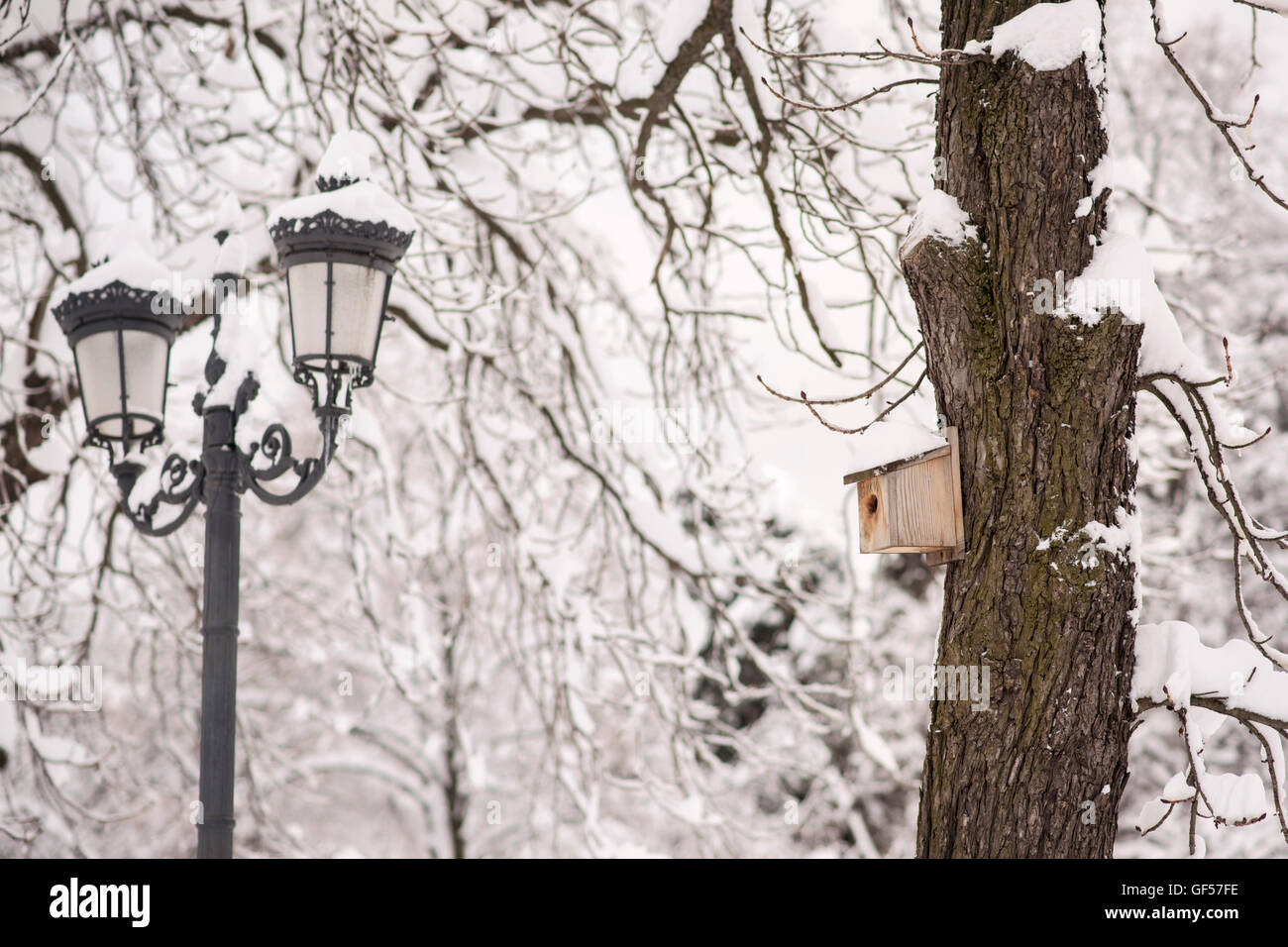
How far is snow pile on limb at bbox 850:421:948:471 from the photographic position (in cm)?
275

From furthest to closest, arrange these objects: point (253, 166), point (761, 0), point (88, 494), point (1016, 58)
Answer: point (88, 494)
point (253, 166)
point (761, 0)
point (1016, 58)

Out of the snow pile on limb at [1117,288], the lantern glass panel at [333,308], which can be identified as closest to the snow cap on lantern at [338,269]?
the lantern glass panel at [333,308]

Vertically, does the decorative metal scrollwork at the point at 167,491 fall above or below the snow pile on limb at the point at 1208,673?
above

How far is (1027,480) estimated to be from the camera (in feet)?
8.48

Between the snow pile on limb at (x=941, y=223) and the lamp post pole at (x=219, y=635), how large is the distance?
1.96m

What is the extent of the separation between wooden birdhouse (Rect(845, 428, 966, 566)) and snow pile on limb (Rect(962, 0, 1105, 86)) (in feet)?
2.63

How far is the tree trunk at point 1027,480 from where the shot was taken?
251cm

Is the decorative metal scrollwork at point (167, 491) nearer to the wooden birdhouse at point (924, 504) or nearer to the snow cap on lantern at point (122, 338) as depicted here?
the snow cap on lantern at point (122, 338)

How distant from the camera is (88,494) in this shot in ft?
22.7

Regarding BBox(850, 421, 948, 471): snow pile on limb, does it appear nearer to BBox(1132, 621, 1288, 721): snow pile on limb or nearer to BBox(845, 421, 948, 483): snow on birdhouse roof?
BBox(845, 421, 948, 483): snow on birdhouse roof
